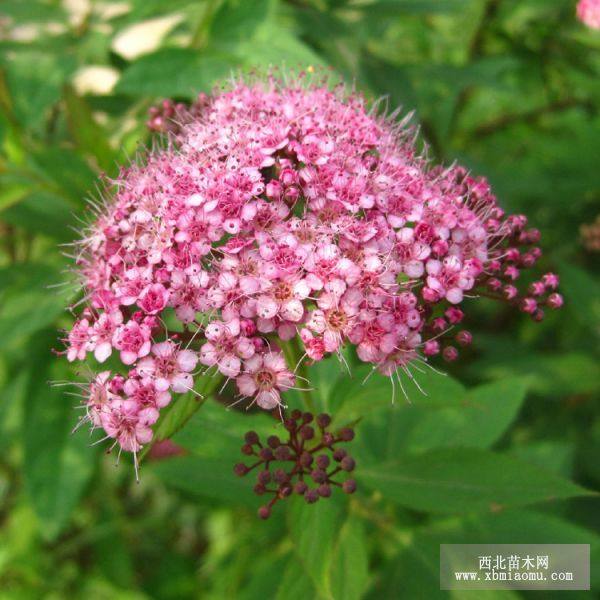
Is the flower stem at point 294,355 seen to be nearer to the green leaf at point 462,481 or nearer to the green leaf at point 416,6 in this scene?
the green leaf at point 462,481

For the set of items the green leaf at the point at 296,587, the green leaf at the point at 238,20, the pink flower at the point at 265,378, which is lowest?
the green leaf at the point at 296,587

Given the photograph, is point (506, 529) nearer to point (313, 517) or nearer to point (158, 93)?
point (313, 517)

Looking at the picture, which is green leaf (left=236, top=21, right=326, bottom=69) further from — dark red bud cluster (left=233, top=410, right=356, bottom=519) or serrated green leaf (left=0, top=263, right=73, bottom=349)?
dark red bud cluster (left=233, top=410, right=356, bottom=519)

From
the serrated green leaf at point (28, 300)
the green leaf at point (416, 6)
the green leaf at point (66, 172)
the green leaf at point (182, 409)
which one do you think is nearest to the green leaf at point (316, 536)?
the green leaf at point (182, 409)

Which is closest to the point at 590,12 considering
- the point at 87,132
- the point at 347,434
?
the point at 87,132

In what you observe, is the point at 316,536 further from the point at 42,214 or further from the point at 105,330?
the point at 42,214

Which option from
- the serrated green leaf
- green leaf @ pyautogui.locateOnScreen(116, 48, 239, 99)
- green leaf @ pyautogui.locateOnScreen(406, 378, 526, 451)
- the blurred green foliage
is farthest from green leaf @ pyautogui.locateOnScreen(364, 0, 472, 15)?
the serrated green leaf
